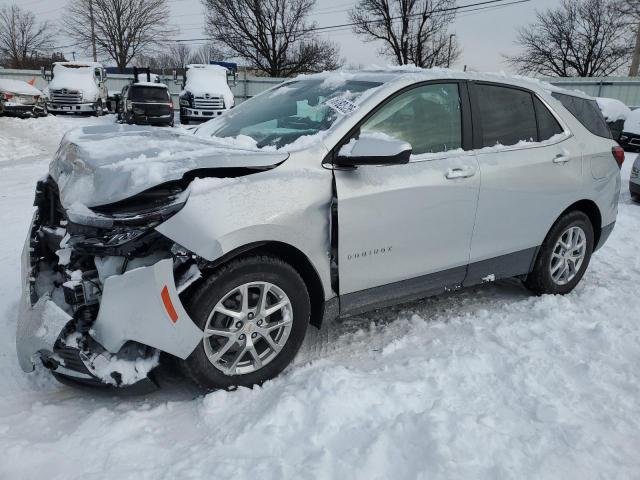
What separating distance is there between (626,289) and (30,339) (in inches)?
173

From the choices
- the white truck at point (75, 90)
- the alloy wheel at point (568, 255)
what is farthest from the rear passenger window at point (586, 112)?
the white truck at point (75, 90)

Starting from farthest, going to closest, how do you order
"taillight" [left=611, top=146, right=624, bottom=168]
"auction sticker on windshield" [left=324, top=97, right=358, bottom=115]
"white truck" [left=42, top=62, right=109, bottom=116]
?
"white truck" [left=42, top=62, right=109, bottom=116]
"taillight" [left=611, top=146, right=624, bottom=168]
"auction sticker on windshield" [left=324, top=97, right=358, bottom=115]

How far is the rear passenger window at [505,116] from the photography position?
3527 mm

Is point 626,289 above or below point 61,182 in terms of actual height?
below

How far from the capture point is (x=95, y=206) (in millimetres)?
2363

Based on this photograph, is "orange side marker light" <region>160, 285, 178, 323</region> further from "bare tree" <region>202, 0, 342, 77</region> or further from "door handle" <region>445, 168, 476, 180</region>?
"bare tree" <region>202, 0, 342, 77</region>

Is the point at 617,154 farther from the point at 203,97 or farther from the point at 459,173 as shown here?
the point at 203,97

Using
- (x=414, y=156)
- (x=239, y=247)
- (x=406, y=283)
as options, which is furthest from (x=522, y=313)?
(x=239, y=247)

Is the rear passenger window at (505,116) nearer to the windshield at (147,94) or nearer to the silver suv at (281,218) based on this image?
the silver suv at (281,218)

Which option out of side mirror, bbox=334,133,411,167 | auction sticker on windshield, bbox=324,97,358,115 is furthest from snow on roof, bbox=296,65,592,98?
side mirror, bbox=334,133,411,167

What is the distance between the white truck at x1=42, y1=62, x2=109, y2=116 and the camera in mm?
19859

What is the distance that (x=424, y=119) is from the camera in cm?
324

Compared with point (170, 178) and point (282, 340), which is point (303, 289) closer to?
point (282, 340)

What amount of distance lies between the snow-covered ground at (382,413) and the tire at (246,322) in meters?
0.11
